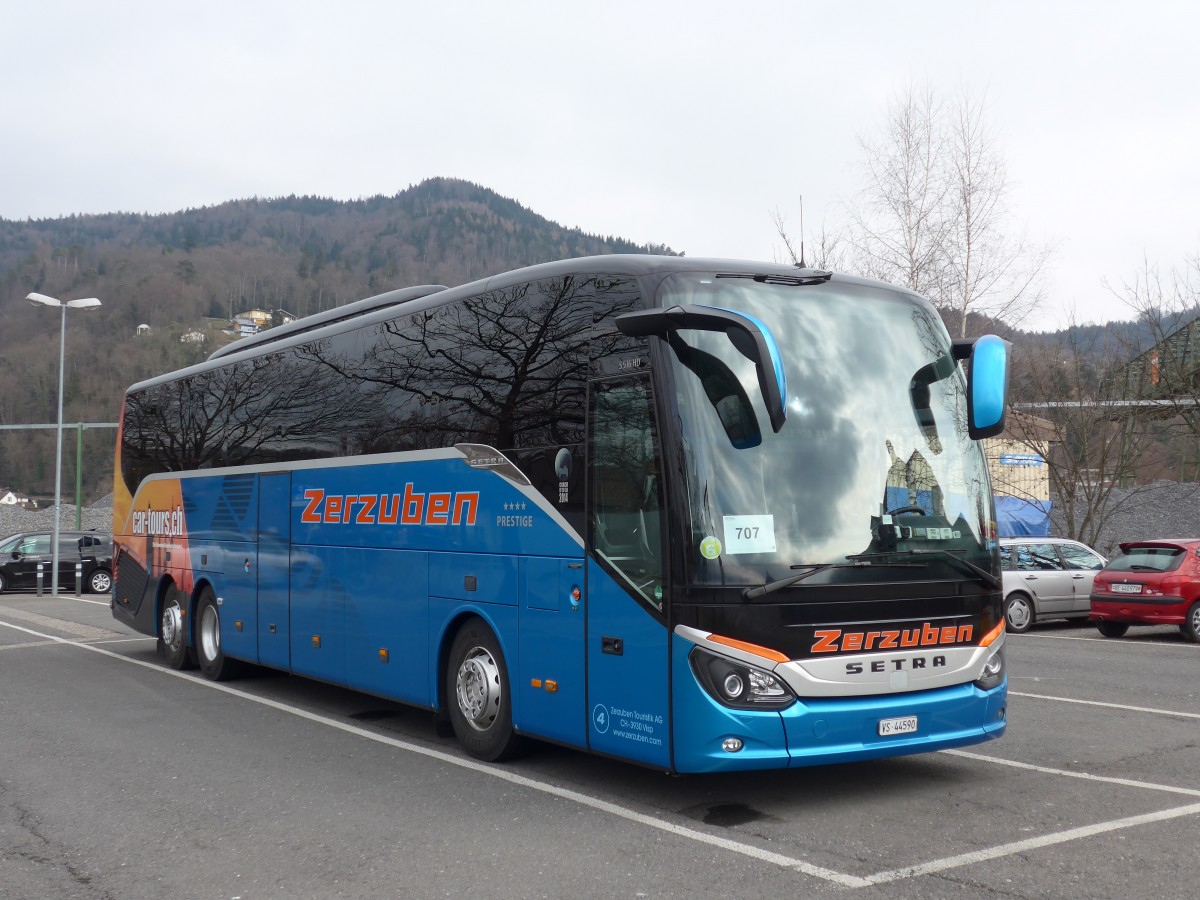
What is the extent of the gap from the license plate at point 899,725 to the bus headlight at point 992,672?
64cm

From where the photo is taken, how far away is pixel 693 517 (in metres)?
6.46

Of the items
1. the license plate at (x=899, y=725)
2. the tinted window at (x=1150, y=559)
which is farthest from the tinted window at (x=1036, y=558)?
the license plate at (x=899, y=725)

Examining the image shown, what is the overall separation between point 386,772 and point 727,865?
3218 mm

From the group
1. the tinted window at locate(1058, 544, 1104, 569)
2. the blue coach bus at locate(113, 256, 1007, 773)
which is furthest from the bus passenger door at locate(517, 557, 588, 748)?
the tinted window at locate(1058, 544, 1104, 569)

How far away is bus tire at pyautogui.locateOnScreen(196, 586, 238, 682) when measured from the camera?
13211 millimetres

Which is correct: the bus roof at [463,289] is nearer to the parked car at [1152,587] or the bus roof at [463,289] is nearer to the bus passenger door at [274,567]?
the bus passenger door at [274,567]

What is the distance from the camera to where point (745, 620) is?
20.9 feet

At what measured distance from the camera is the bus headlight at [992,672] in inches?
280

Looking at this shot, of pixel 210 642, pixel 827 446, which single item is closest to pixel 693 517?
pixel 827 446

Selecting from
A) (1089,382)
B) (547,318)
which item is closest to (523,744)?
(547,318)

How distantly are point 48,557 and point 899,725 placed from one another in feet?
105

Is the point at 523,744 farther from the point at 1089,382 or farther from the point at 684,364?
the point at 1089,382

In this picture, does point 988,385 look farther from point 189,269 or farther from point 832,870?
point 189,269

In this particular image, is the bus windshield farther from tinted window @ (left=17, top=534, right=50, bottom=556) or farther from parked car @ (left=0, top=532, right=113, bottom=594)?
tinted window @ (left=17, top=534, right=50, bottom=556)
